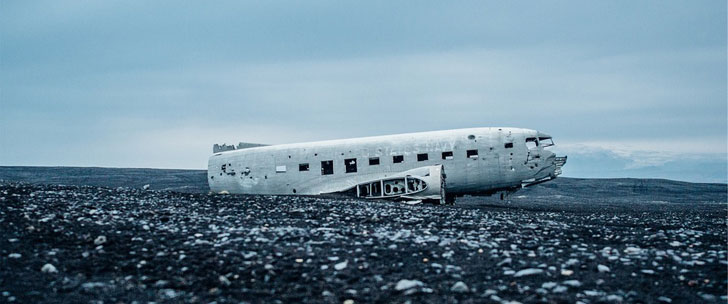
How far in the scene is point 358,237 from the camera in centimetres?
1150

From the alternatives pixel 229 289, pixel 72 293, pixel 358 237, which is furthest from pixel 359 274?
pixel 72 293

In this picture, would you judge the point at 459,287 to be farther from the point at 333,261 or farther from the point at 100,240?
the point at 100,240

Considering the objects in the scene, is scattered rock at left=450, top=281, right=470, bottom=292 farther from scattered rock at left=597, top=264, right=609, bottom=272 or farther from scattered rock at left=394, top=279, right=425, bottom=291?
scattered rock at left=597, top=264, right=609, bottom=272

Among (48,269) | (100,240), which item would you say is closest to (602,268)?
(48,269)

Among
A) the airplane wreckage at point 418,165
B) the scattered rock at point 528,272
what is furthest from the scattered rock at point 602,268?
the airplane wreckage at point 418,165

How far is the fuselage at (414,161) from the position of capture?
2808 centimetres

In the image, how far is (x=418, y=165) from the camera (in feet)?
92.5

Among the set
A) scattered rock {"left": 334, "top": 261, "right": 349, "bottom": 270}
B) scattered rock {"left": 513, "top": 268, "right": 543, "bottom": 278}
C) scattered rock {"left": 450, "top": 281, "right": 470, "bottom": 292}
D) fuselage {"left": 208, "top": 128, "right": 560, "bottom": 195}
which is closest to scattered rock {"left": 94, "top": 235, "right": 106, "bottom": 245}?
scattered rock {"left": 334, "top": 261, "right": 349, "bottom": 270}

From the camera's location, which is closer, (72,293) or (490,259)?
(72,293)

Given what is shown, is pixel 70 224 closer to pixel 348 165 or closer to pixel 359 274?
pixel 359 274

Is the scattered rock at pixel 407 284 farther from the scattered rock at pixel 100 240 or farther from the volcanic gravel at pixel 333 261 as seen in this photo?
the scattered rock at pixel 100 240

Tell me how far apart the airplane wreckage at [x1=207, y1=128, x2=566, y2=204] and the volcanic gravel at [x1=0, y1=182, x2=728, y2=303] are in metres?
13.6

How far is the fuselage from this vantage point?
28.1 m

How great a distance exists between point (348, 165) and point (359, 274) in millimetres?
20571
